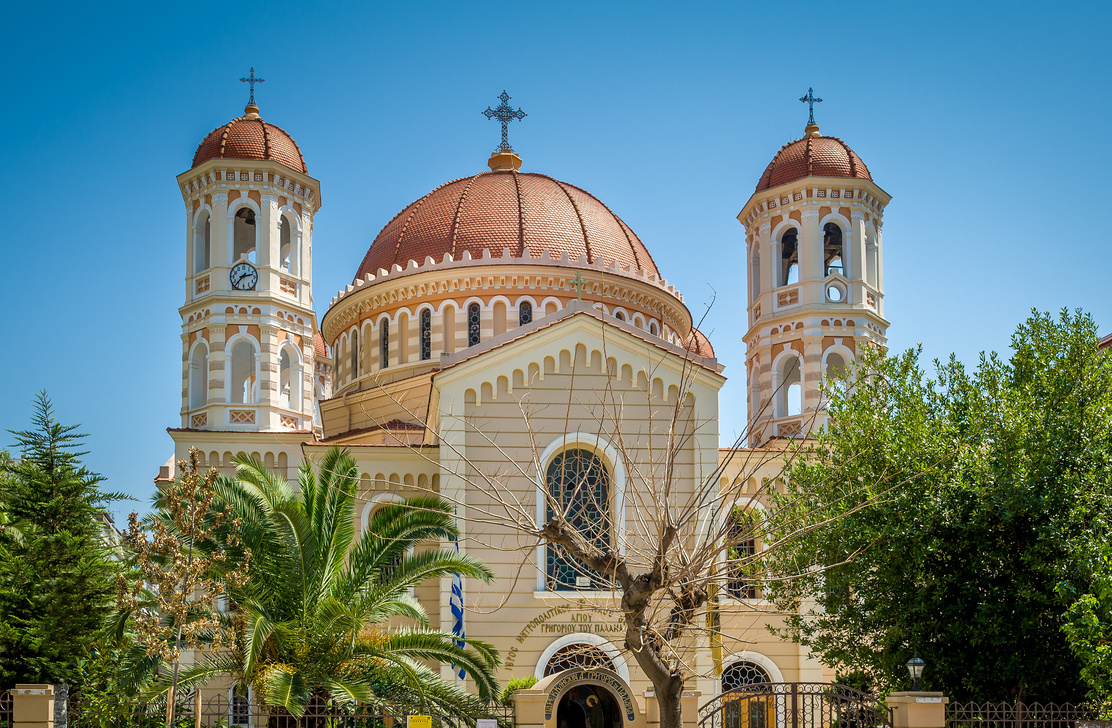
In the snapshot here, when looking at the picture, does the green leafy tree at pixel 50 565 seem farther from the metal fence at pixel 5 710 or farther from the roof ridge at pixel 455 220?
the roof ridge at pixel 455 220

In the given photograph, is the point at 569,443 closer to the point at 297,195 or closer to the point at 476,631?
the point at 476,631

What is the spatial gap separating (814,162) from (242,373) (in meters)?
19.9

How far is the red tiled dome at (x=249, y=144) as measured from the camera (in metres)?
37.9

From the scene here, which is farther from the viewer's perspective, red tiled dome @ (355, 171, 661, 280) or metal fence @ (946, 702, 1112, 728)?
red tiled dome @ (355, 171, 661, 280)

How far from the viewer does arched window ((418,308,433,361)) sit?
35.2 m

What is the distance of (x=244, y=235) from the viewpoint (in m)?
40.0

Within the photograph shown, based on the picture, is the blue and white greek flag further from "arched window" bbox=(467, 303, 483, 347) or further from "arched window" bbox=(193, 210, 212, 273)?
"arched window" bbox=(193, 210, 212, 273)

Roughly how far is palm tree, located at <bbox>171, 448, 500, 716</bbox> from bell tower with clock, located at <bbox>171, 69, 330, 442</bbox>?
1480cm

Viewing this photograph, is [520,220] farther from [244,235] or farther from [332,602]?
[332,602]

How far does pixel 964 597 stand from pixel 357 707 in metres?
10.7

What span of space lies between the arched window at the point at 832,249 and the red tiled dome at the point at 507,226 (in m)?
5.56

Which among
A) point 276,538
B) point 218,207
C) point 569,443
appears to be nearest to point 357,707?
point 276,538

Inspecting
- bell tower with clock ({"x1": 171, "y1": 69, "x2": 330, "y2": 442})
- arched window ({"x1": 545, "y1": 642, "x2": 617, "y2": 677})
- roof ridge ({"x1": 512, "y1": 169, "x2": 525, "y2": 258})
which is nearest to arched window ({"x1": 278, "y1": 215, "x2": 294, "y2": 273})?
bell tower with clock ({"x1": 171, "y1": 69, "x2": 330, "y2": 442})

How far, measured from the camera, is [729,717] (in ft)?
89.6
